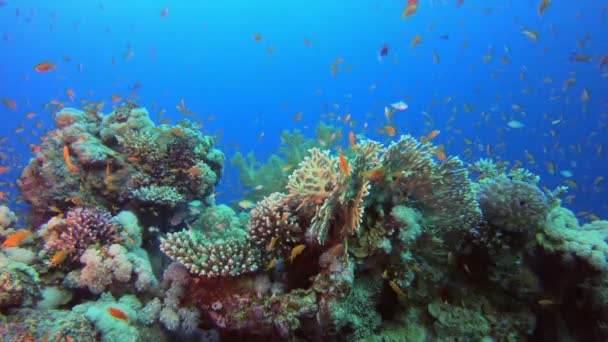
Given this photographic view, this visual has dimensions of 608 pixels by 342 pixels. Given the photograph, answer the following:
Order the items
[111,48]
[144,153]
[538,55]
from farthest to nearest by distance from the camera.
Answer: [111,48] → [538,55] → [144,153]

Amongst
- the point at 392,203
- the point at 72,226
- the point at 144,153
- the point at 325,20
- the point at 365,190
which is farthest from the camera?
the point at 325,20

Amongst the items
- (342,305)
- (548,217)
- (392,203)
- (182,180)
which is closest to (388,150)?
(392,203)

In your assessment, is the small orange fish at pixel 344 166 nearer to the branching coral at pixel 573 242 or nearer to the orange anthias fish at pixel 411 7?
the branching coral at pixel 573 242

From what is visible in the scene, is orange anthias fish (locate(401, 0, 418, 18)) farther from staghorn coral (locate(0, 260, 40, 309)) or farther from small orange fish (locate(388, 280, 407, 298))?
staghorn coral (locate(0, 260, 40, 309))

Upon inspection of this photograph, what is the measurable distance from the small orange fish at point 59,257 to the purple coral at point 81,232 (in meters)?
0.07

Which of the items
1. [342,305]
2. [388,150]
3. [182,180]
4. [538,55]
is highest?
[538,55]

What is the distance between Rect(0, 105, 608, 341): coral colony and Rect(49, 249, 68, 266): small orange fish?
0.03 metres

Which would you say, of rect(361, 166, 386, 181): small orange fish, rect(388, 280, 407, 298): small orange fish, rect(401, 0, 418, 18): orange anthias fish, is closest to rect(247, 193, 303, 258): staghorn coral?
rect(361, 166, 386, 181): small orange fish

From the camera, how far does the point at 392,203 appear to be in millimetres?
4039

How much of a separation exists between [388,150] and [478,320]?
7.54 ft

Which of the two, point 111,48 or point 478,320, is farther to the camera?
point 111,48

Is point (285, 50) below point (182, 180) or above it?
above

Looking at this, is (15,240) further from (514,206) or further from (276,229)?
(514,206)

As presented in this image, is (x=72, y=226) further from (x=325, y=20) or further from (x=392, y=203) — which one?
(x=325, y=20)
